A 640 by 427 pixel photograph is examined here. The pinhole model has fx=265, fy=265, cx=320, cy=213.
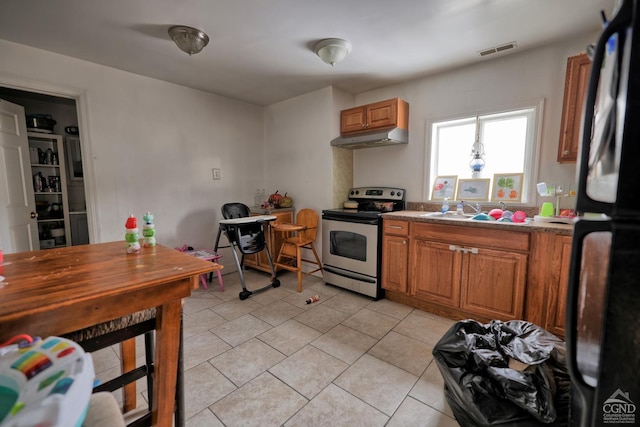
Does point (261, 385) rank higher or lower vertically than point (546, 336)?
lower

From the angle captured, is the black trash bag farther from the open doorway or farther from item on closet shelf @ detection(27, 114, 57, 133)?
item on closet shelf @ detection(27, 114, 57, 133)

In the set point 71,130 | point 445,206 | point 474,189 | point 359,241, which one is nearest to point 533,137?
point 474,189

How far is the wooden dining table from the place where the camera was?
81 centimetres

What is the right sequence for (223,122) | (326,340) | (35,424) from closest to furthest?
(35,424)
(326,340)
(223,122)

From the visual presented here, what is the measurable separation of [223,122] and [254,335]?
2811mm

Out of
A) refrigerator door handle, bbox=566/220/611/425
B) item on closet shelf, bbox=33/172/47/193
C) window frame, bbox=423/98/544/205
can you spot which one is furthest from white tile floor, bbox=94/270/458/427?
item on closet shelf, bbox=33/172/47/193

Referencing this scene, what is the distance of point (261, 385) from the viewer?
162cm

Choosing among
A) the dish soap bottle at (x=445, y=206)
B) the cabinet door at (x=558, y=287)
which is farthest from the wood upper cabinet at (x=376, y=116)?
the cabinet door at (x=558, y=287)

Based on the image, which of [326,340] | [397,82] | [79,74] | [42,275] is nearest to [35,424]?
[42,275]

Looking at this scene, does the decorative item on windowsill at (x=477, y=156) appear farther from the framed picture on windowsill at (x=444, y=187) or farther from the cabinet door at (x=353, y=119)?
the cabinet door at (x=353, y=119)

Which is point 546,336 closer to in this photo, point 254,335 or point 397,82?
point 254,335

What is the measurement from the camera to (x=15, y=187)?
2393 millimetres

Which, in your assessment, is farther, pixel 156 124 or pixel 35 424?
pixel 156 124

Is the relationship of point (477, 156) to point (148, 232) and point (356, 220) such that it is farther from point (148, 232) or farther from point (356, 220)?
point (148, 232)
